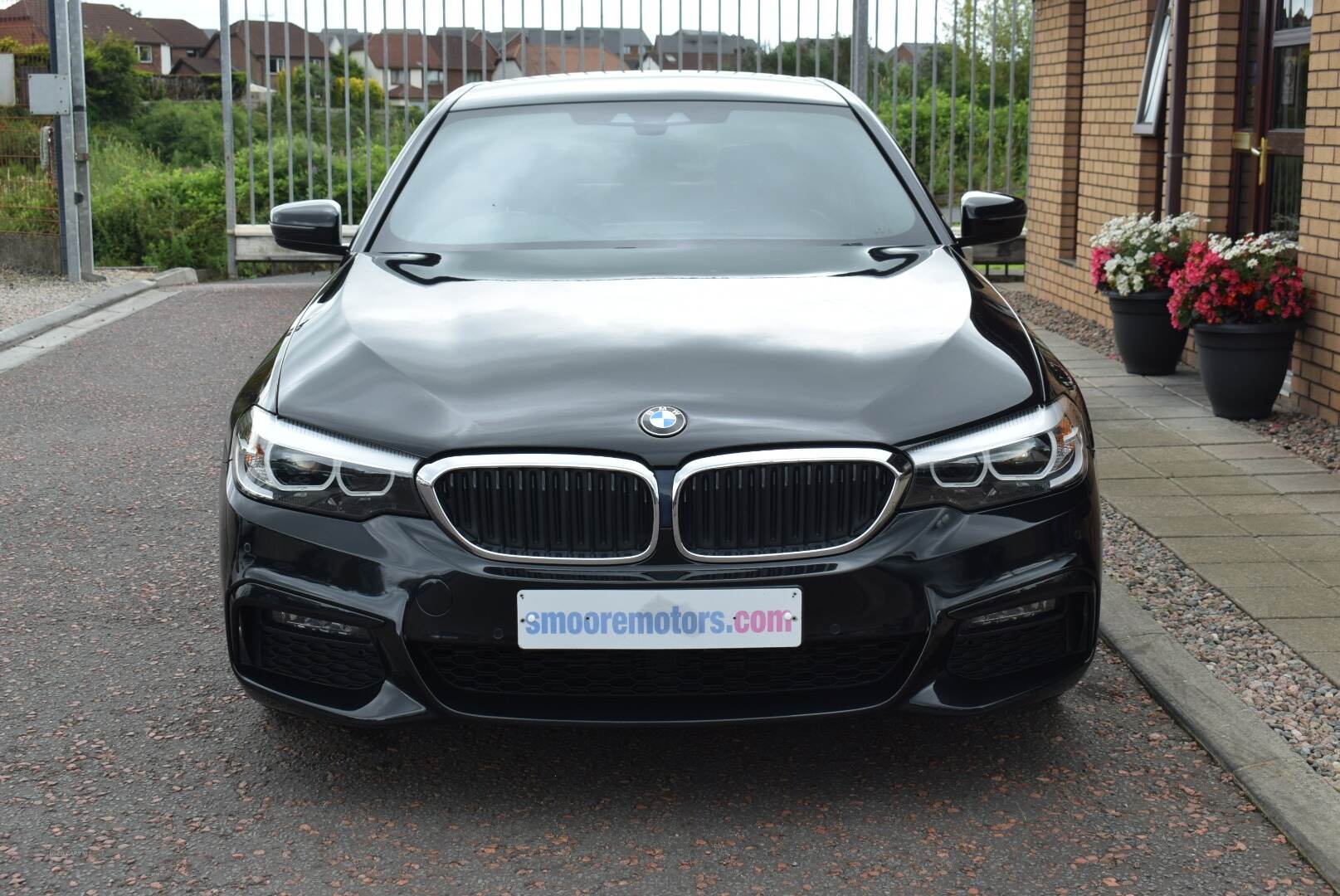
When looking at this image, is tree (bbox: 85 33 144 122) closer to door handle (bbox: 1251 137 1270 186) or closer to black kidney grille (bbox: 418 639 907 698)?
door handle (bbox: 1251 137 1270 186)

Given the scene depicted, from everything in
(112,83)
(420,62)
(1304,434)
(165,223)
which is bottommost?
(1304,434)

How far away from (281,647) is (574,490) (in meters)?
0.69

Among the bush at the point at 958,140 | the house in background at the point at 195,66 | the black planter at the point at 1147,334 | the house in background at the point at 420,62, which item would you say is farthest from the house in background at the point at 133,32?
the black planter at the point at 1147,334

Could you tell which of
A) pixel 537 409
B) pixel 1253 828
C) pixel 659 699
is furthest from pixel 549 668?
pixel 1253 828

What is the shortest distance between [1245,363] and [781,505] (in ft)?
15.7

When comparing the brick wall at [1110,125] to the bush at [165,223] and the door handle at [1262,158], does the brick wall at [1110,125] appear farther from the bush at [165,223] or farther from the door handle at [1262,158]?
the bush at [165,223]

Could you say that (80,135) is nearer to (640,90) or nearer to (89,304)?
(89,304)

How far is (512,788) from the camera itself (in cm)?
335

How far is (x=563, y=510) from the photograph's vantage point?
303 cm

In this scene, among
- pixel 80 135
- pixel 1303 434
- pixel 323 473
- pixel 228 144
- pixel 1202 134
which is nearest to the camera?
pixel 323 473

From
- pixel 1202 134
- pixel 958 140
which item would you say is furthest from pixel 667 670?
pixel 958 140

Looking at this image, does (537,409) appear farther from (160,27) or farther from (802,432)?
(160,27)

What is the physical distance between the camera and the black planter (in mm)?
8562

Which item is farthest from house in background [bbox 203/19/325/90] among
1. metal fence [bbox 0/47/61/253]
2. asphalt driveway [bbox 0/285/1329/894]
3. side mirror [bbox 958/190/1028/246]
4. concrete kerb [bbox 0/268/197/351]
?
asphalt driveway [bbox 0/285/1329/894]
